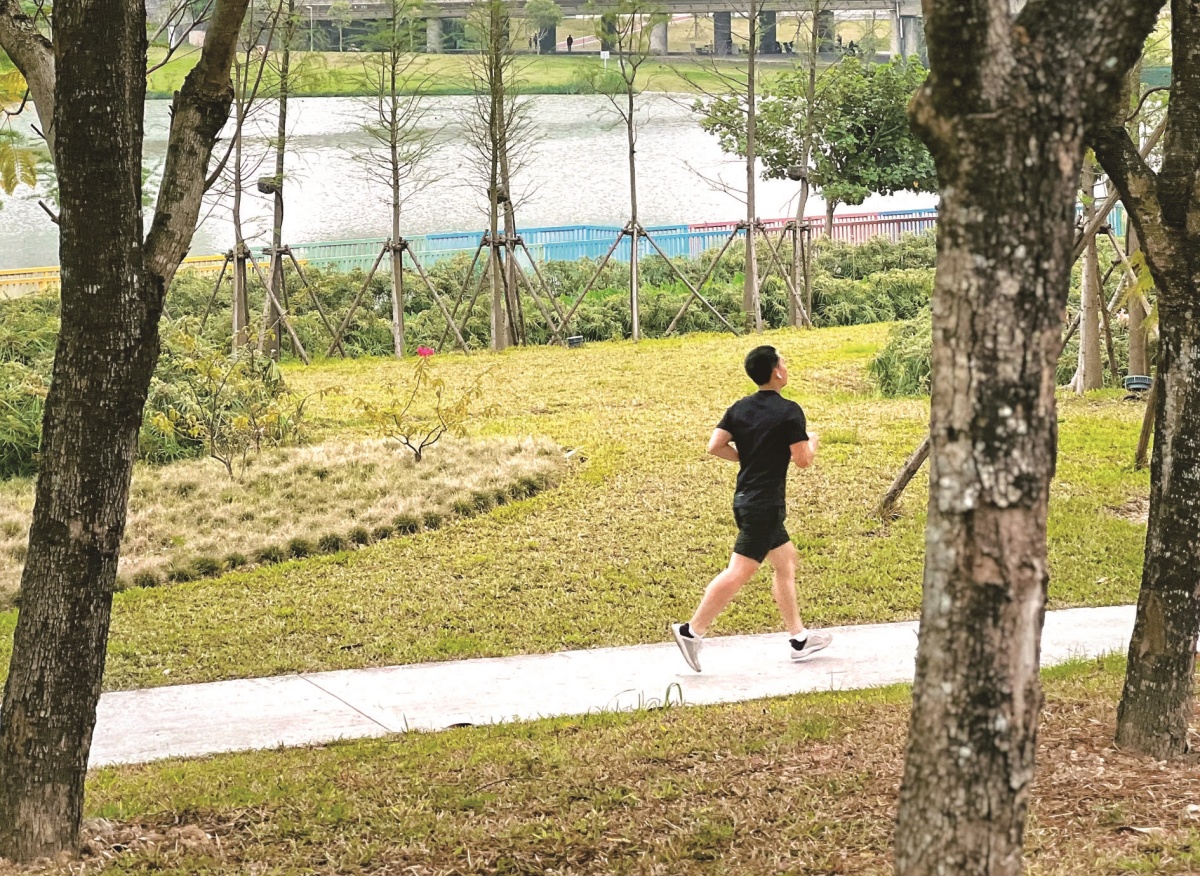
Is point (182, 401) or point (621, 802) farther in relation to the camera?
point (182, 401)

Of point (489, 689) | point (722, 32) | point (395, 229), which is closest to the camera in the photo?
point (489, 689)

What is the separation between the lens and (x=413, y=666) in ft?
20.6

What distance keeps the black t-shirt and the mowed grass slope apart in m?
1.01

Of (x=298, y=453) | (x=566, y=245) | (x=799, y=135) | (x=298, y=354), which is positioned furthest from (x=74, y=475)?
(x=799, y=135)

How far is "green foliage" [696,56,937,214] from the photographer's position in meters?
25.8

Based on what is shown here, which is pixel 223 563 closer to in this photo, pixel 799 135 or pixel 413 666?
pixel 413 666

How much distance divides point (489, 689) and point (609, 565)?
2.19m

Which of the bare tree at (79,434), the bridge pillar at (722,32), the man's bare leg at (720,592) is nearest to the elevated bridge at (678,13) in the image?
the bridge pillar at (722,32)

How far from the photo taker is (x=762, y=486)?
240 inches

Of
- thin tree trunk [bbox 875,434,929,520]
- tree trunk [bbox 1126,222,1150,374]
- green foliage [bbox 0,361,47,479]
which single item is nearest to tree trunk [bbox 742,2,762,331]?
tree trunk [bbox 1126,222,1150,374]

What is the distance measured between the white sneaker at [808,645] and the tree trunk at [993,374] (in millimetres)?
3677

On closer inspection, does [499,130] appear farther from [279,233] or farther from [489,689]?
[489,689]

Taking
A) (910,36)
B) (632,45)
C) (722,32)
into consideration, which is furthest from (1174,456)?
(910,36)

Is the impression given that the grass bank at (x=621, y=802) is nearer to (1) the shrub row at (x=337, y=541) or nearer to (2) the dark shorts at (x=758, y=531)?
(2) the dark shorts at (x=758, y=531)
